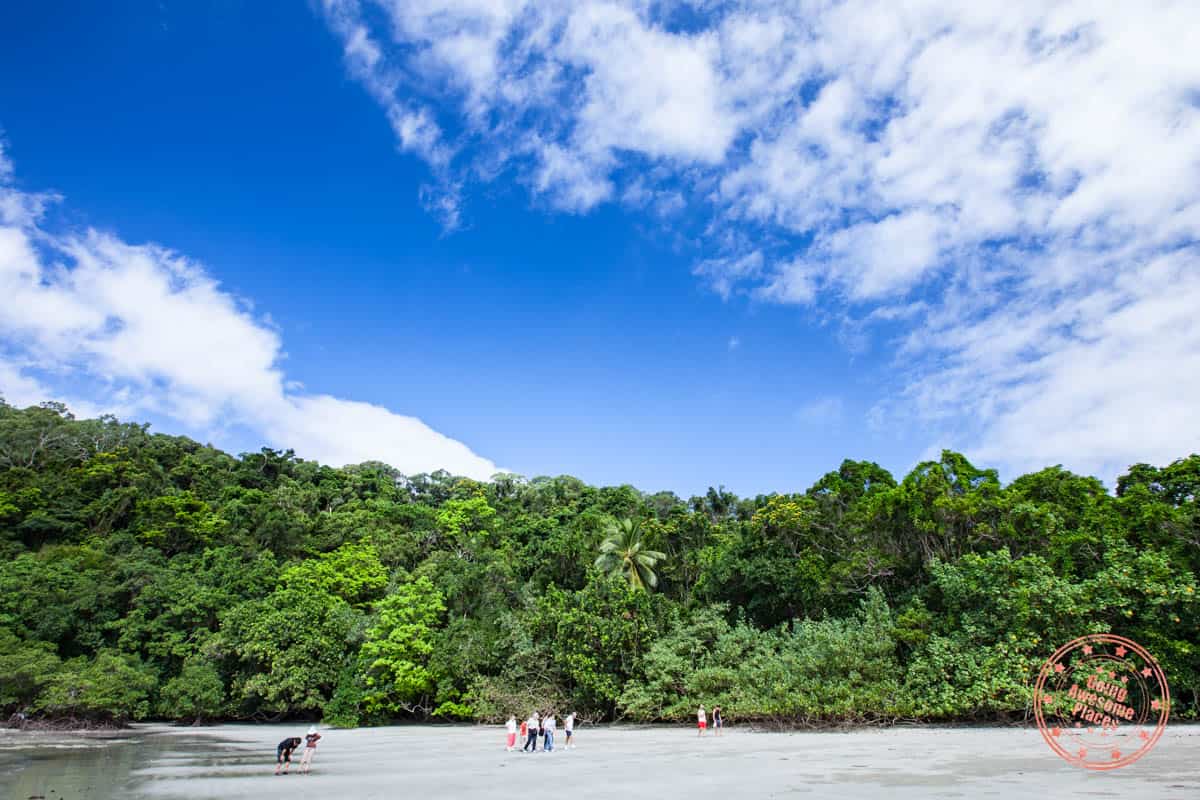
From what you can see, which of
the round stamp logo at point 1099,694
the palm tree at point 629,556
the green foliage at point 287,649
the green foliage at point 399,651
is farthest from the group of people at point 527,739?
the palm tree at point 629,556

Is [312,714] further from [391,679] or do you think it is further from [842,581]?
[842,581]

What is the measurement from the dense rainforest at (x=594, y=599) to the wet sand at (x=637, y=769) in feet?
8.84

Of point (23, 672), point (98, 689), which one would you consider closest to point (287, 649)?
point (98, 689)

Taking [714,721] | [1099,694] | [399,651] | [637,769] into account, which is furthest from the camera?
[399,651]

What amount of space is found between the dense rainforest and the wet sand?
8.84 ft

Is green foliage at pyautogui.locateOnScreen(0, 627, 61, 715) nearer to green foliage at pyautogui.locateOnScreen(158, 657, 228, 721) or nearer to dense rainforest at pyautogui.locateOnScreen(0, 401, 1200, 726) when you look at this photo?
dense rainforest at pyautogui.locateOnScreen(0, 401, 1200, 726)

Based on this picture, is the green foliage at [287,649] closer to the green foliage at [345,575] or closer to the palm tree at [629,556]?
the green foliage at [345,575]

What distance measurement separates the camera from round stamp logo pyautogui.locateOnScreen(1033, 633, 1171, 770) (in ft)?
65.9

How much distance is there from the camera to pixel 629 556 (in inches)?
1719

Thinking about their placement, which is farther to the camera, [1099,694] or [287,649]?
[287,649]

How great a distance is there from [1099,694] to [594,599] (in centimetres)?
1940

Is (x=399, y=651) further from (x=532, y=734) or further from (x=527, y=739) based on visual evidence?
(x=532, y=734)

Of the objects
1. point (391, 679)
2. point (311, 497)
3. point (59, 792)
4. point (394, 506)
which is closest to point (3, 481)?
point (311, 497)

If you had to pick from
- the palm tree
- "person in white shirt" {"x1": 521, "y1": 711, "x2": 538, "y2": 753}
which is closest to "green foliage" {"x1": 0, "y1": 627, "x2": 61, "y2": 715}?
"person in white shirt" {"x1": 521, "y1": 711, "x2": 538, "y2": 753}
